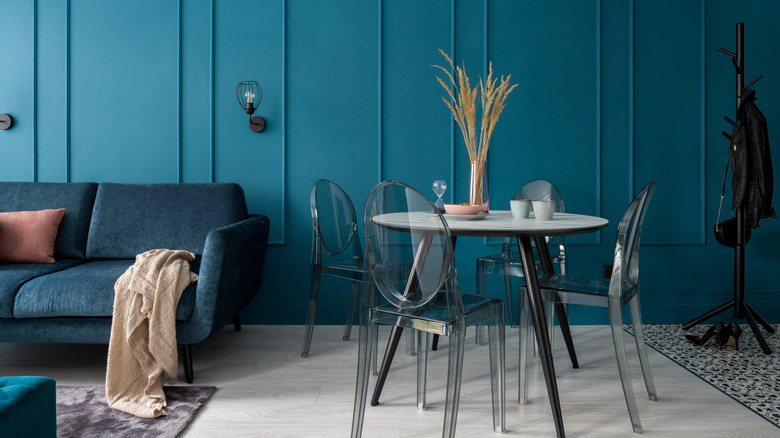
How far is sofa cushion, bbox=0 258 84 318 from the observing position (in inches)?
89.6

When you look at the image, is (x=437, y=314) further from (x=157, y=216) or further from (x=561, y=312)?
(x=157, y=216)

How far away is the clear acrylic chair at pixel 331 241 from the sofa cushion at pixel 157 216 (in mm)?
599

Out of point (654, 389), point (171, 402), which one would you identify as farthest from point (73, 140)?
point (654, 389)

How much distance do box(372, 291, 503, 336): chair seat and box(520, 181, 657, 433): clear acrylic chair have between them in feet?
1.18

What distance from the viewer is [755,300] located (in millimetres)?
3387

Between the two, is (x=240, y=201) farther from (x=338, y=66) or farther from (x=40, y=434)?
(x=40, y=434)

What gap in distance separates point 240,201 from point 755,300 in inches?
128

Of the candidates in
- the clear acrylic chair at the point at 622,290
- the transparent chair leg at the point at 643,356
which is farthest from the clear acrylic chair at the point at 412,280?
the transparent chair leg at the point at 643,356

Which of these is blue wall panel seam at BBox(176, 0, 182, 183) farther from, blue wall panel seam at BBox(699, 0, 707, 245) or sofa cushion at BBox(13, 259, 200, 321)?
blue wall panel seam at BBox(699, 0, 707, 245)

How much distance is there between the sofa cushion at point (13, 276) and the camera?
2.28m

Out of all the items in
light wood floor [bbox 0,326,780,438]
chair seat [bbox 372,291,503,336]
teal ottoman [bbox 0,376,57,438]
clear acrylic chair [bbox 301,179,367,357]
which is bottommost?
light wood floor [bbox 0,326,780,438]

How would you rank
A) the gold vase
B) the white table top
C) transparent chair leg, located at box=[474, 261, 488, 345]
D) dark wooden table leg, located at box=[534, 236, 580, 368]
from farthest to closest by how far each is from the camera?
transparent chair leg, located at box=[474, 261, 488, 345] < dark wooden table leg, located at box=[534, 236, 580, 368] < the gold vase < the white table top

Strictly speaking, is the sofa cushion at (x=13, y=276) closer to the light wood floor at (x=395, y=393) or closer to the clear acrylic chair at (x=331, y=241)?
the light wood floor at (x=395, y=393)

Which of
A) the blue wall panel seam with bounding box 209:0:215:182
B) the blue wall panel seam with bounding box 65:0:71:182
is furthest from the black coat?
the blue wall panel seam with bounding box 65:0:71:182
